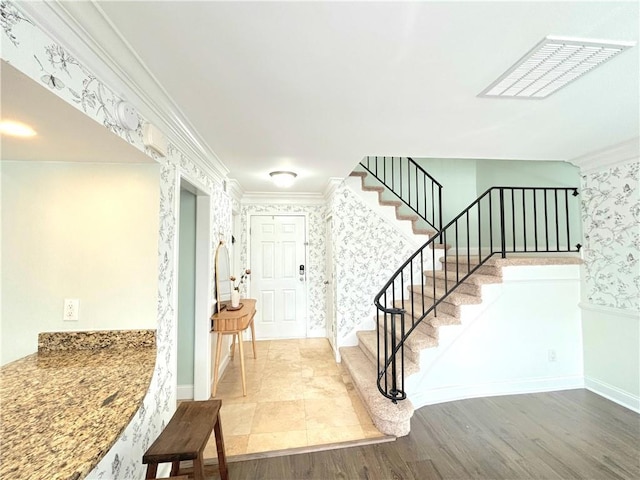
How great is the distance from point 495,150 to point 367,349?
238 cm

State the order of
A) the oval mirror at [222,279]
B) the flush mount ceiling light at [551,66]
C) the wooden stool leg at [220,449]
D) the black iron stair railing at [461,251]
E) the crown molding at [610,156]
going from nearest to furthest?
the flush mount ceiling light at [551,66] < the wooden stool leg at [220,449] < the crown molding at [610,156] < the black iron stair railing at [461,251] < the oval mirror at [222,279]

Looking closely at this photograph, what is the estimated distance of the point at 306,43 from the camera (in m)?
1.21

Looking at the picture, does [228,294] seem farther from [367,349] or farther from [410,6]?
[410,6]

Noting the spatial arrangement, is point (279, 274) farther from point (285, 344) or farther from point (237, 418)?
point (237, 418)

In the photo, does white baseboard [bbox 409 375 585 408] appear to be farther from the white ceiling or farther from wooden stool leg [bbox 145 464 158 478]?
the white ceiling

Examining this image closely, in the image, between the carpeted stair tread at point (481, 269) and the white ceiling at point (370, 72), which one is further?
the carpeted stair tread at point (481, 269)

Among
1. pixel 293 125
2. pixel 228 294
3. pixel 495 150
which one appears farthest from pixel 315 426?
pixel 495 150

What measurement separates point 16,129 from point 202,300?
1.86 m

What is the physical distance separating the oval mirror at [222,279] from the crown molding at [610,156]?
12.4 ft

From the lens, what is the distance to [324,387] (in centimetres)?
289

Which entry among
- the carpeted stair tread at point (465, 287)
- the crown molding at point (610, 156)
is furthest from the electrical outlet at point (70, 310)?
the crown molding at point (610, 156)

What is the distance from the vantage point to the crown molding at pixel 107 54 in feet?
3.09

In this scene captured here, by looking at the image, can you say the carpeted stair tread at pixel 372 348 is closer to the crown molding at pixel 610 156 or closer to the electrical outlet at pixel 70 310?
the electrical outlet at pixel 70 310

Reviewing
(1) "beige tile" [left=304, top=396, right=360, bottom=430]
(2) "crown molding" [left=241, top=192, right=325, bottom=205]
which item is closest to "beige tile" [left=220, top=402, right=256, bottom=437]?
(1) "beige tile" [left=304, top=396, right=360, bottom=430]
